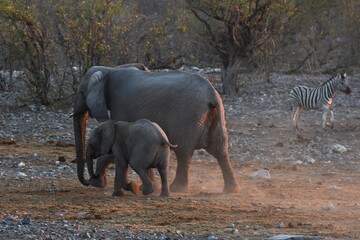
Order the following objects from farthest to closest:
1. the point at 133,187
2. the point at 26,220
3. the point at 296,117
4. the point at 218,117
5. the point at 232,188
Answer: the point at 296,117 < the point at 232,188 < the point at 218,117 < the point at 133,187 < the point at 26,220

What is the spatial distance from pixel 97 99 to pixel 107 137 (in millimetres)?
1174

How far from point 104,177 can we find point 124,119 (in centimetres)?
94

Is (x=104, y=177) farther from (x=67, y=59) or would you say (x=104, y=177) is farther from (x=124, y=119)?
(x=67, y=59)

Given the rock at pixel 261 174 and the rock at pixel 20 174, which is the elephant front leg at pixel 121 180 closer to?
the rock at pixel 20 174

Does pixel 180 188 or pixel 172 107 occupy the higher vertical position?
pixel 172 107

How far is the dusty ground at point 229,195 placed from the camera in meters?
9.15

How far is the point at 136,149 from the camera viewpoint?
11.6 meters

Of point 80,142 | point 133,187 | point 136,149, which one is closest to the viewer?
point 136,149

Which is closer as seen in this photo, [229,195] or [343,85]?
[229,195]

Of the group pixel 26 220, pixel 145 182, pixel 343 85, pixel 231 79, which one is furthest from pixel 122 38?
pixel 26 220

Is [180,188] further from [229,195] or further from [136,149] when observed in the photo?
[136,149]

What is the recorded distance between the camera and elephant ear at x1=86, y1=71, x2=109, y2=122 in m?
13.0

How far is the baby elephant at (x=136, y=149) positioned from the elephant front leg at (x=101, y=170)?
16 centimetres

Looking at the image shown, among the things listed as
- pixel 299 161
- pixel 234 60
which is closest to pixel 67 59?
pixel 234 60
